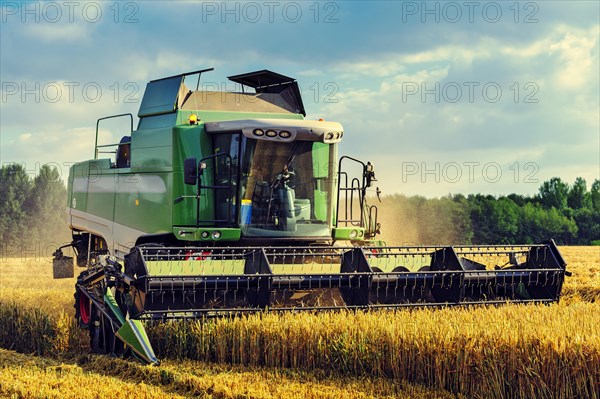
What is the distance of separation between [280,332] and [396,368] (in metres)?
0.97

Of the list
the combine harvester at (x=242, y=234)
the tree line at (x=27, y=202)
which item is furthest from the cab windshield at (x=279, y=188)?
the tree line at (x=27, y=202)

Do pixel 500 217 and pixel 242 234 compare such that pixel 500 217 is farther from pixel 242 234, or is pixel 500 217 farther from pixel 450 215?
pixel 242 234

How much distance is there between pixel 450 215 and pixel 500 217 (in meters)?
7.38

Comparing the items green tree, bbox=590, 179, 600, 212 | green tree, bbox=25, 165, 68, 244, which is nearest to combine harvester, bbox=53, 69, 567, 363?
green tree, bbox=25, 165, 68, 244

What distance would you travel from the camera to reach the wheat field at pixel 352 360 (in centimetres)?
518

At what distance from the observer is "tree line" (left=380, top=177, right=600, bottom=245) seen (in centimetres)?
2703

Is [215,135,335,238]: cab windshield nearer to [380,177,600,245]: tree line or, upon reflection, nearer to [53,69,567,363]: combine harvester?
[53,69,567,363]: combine harvester

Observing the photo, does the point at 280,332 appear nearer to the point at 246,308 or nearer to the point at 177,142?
the point at 246,308

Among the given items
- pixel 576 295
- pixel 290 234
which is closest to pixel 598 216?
pixel 576 295

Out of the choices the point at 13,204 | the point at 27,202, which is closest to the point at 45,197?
the point at 27,202

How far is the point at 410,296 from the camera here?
296 inches

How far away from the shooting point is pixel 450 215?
107 ft

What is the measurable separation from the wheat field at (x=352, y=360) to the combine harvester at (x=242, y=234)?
1.04 ft

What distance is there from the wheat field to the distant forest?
649 inches
